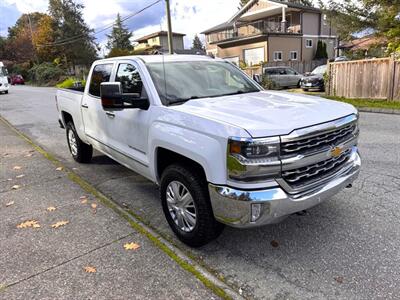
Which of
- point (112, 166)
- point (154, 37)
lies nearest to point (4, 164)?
point (112, 166)

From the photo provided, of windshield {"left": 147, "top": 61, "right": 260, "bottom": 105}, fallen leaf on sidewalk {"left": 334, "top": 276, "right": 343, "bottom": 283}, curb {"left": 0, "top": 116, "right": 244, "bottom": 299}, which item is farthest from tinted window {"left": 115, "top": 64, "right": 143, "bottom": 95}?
fallen leaf on sidewalk {"left": 334, "top": 276, "right": 343, "bottom": 283}

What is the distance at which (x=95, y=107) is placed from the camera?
5031mm

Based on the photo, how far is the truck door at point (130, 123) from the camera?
3.83m

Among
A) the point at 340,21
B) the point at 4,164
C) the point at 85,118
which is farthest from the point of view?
the point at 340,21

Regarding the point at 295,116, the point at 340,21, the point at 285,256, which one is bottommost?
the point at 285,256

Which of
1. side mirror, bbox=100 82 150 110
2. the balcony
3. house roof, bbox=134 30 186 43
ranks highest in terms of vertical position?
house roof, bbox=134 30 186 43

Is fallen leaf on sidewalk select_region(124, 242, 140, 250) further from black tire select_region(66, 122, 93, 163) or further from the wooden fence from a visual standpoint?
the wooden fence

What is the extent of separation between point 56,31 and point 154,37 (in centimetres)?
1964

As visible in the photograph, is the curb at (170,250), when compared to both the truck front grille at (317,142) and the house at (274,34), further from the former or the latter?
the house at (274,34)

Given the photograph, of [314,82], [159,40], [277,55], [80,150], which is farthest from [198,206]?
[159,40]

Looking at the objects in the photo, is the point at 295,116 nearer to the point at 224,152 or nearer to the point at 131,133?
the point at 224,152

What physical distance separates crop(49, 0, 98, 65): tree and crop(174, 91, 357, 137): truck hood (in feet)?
171

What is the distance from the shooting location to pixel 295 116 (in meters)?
2.95

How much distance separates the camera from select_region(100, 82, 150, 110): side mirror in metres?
3.56
